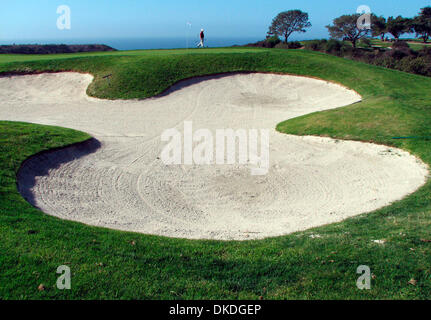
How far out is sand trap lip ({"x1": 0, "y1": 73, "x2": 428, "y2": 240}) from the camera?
1023 centimetres

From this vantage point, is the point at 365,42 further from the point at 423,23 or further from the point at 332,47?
the point at 332,47

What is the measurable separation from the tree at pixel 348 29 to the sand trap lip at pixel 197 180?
54.9 metres

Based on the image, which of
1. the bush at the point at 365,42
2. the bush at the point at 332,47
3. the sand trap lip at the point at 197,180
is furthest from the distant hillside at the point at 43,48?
the bush at the point at 365,42

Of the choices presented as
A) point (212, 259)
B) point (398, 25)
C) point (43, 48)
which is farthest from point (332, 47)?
point (212, 259)

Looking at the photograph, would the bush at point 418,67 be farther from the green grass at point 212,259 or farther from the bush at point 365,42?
the bush at point 365,42

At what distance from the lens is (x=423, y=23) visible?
67250 millimetres

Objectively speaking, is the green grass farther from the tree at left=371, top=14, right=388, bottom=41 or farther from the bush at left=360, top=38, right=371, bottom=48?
the tree at left=371, top=14, right=388, bottom=41

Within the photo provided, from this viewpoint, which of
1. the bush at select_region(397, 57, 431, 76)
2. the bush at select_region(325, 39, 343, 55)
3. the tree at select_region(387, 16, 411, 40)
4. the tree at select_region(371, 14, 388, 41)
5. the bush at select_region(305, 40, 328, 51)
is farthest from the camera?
the tree at select_region(371, 14, 388, 41)

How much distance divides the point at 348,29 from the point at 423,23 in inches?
560

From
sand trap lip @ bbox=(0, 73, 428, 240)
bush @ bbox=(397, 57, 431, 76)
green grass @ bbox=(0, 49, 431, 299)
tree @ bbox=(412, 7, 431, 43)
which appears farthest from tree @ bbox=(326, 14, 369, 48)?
green grass @ bbox=(0, 49, 431, 299)

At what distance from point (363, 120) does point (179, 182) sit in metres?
10.9

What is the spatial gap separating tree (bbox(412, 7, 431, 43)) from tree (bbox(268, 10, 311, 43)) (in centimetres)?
2265

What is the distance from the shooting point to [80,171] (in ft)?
Answer: 43.9
